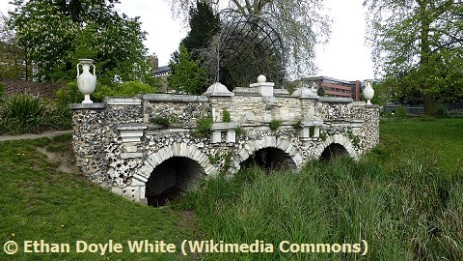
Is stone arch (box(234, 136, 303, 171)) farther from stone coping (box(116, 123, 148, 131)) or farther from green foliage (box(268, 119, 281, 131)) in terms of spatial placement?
stone coping (box(116, 123, 148, 131))

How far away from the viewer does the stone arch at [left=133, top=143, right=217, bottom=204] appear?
687 centimetres

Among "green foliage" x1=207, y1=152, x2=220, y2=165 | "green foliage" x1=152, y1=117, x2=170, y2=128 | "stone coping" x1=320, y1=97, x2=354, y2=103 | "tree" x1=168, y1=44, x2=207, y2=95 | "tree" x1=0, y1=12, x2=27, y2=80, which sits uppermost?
"tree" x1=0, y1=12, x2=27, y2=80

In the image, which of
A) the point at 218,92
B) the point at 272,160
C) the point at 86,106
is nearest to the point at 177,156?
the point at 218,92

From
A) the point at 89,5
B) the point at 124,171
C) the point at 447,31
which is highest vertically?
the point at 89,5

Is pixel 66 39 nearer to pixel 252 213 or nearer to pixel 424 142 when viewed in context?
pixel 252 213

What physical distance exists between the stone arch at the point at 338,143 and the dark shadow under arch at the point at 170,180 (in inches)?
150

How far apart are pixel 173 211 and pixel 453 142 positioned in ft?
40.2

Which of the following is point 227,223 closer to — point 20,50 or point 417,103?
point 20,50

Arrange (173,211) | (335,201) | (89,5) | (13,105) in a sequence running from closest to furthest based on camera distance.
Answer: (335,201) < (173,211) < (13,105) < (89,5)

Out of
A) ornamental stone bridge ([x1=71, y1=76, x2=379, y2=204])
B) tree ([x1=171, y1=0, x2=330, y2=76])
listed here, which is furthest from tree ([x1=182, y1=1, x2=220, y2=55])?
ornamental stone bridge ([x1=71, y1=76, x2=379, y2=204])

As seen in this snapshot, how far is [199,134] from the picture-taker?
7.54 meters

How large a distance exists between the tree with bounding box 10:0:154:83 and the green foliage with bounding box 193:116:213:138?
5.51 metres

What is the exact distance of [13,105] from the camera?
773 cm

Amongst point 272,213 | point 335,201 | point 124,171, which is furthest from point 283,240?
point 124,171
